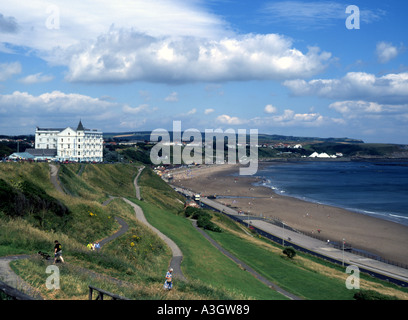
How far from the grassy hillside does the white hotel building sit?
4811 cm

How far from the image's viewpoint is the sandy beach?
184 ft

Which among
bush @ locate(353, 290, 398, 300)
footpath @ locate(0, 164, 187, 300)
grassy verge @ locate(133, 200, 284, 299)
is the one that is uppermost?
footpath @ locate(0, 164, 187, 300)

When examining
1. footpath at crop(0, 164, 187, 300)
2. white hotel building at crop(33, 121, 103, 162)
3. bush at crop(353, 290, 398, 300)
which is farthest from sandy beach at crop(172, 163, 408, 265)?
white hotel building at crop(33, 121, 103, 162)

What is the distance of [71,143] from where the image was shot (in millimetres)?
99938

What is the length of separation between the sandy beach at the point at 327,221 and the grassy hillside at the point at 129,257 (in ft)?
50.5

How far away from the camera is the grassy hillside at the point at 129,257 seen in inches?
677

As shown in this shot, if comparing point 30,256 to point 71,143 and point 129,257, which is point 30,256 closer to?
point 129,257

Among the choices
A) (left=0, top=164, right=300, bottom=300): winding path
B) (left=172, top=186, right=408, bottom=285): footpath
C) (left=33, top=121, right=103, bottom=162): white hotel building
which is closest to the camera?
(left=0, top=164, right=300, bottom=300): winding path

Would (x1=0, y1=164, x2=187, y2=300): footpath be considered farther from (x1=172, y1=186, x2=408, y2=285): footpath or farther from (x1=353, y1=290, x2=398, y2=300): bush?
(x1=172, y1=186, x2=408, y2=285): footpath

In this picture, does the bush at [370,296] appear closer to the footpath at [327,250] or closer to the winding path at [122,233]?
the winding path at [122,233]

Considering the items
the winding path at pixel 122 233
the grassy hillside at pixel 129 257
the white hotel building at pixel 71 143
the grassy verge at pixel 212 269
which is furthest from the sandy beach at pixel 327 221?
the white hotel building at pixel 71 143

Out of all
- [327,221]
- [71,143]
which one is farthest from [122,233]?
[71,143]

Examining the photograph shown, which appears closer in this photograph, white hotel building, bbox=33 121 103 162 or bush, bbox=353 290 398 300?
bush, bbox=353 290 398 300
